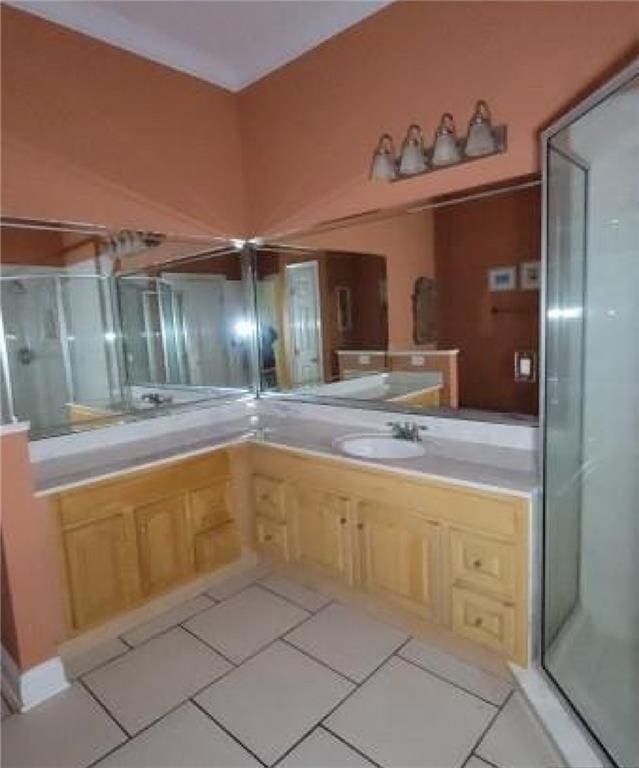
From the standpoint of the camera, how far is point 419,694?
1.77 metres

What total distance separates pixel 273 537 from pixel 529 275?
1706mm

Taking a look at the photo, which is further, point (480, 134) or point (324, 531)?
point (324, 531)

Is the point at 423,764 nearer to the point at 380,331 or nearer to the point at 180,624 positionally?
the point at 180,624

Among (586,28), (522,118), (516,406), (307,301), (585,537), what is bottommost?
(585,537)

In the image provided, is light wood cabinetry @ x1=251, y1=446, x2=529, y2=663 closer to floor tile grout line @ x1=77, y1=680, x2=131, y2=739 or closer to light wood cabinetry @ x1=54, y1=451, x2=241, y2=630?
light wood cabinetry @ x1=54, y1=451, x2=241, y2=630

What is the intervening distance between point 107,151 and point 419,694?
261cm

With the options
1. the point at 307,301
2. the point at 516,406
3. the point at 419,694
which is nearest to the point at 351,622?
the point at 419,694

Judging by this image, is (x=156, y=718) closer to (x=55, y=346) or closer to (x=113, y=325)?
(x=55, y=346)

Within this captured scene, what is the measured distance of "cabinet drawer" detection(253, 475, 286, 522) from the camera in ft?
8.10

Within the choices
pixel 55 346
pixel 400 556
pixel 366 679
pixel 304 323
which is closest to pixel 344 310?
Result: pixel 304 323

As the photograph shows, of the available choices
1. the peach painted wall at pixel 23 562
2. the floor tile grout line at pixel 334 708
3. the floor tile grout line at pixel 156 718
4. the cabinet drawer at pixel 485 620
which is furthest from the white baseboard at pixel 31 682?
the cabinet drawer at pixel 485 620

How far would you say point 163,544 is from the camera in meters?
2.25

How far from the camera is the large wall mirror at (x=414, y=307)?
1986 millimetres

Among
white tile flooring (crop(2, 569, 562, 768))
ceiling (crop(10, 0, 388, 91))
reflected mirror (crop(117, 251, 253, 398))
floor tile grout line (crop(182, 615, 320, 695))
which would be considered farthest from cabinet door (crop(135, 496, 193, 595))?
ceiling (crop(10, 0, 388, 91))
